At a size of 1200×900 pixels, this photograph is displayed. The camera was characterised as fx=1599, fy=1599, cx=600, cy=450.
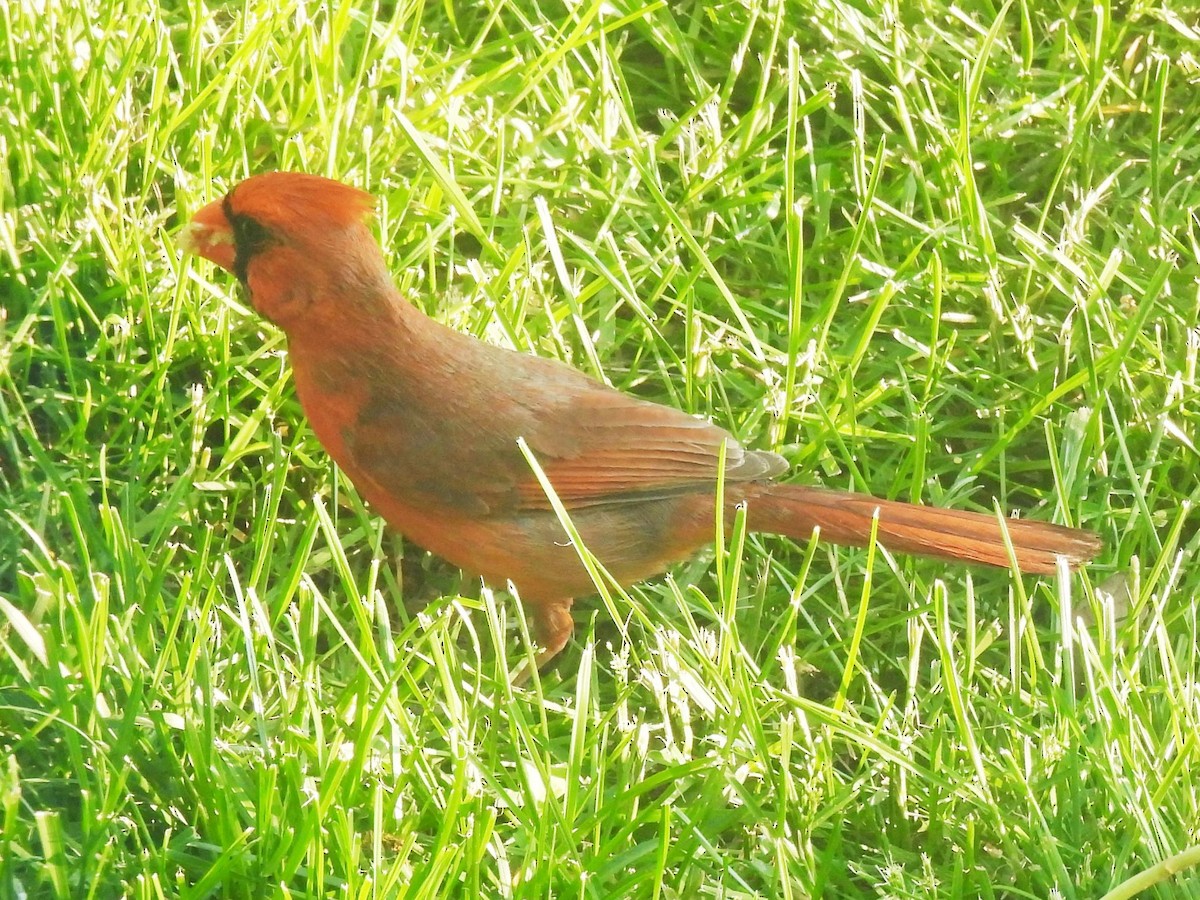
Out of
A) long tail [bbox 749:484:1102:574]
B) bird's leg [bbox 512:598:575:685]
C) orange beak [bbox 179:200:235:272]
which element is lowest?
bird's leg [bbox 512:598:575:685]

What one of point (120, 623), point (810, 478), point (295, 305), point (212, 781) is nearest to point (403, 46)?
point (295, 305)

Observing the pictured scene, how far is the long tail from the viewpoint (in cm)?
313

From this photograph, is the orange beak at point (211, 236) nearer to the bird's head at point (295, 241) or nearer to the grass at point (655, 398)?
the bird's head at point (295, 241)

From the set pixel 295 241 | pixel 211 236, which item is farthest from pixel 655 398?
pixel 211 236

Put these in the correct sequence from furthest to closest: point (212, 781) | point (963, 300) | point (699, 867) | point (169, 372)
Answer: point (963, 300) < point (169, 372) < point (699, 867) < point (212, 781)

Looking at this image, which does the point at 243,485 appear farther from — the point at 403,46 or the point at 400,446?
the point at 403,46

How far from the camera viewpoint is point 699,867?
2721 mm

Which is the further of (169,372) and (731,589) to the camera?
(169,372)

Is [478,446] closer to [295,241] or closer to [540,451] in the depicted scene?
[540,451]

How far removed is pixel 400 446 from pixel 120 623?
702 millimetres

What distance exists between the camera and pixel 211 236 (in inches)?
131

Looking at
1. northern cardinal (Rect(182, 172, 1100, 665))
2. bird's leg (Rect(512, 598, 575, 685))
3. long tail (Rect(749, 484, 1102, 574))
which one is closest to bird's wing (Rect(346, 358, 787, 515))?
northern cardinal (Rect(182, 172, 1100, 665))

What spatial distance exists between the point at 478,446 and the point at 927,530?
918 mm

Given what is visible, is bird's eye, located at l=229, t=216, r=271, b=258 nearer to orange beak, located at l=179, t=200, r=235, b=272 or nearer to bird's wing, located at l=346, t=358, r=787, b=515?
orange beak, located at l=179, t=200, r=235, b=272
